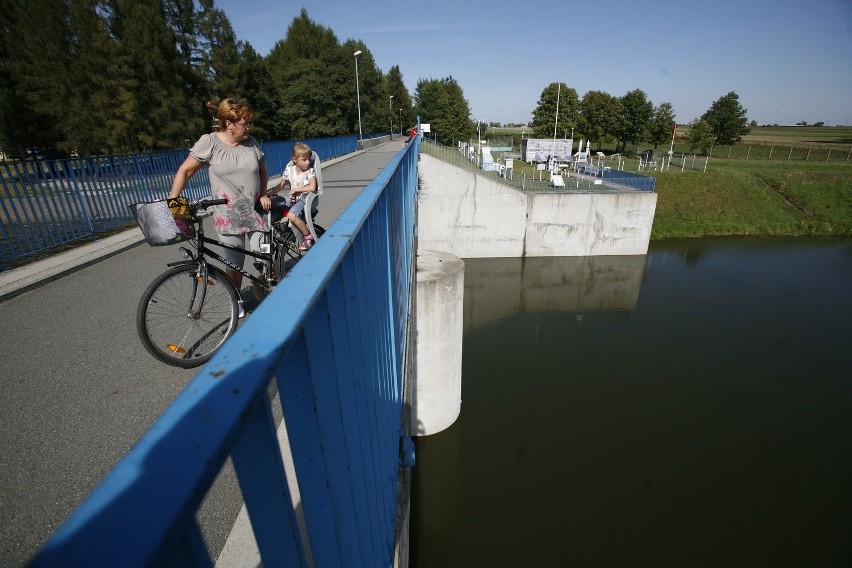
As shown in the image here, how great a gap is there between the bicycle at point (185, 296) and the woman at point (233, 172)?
5.5 inches

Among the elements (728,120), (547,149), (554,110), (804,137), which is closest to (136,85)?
(547,149)

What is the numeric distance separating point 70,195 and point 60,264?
2176 millimetres

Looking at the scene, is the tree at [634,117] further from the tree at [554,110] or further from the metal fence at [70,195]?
the metal fence at [70,195]

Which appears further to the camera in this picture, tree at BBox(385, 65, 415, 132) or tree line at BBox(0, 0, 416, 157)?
tree at BBox(385, 65, 415, 132)

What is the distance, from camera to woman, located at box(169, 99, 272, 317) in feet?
12.1

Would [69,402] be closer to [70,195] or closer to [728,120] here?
[70,195]

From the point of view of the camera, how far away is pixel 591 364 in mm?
13461

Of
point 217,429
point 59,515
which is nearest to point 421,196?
point 59,515

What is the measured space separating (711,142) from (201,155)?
171 ft

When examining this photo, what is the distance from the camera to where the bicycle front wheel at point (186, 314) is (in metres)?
3.38

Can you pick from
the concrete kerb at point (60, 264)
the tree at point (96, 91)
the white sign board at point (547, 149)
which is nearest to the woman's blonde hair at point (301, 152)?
the concrete kerb at point (60, 264)

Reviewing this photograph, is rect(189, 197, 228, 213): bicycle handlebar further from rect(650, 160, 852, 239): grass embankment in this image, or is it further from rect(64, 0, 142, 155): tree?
rect(64, 0, 142, 155): tree

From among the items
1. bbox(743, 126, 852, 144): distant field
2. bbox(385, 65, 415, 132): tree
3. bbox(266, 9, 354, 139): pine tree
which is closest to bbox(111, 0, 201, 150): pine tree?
bbox(266, 9, 354, 139): pine tree

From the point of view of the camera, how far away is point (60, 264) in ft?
20.1
